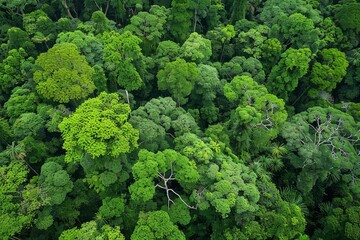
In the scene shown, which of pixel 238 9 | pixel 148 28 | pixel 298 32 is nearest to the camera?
pixel 148 28

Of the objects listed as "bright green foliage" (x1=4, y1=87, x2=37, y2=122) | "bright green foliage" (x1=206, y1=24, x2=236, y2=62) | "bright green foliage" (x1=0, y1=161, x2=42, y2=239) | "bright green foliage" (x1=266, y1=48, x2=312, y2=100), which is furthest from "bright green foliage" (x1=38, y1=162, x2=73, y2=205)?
"bright green foliage" (x1=206, y1=24, x2=236, y2=62)

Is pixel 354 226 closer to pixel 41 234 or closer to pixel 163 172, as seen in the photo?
pixel 163 172

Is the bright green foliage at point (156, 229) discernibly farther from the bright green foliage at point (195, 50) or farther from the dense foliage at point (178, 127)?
the bright green foliage at point (195, 50)

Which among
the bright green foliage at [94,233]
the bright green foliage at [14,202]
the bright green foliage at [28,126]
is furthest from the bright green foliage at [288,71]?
the bright green foliage at [14,202]

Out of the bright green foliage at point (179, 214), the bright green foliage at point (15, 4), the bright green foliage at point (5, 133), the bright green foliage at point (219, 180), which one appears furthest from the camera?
the bright green foliage at point (15, 4)

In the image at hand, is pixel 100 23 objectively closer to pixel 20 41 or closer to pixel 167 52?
pixel 167 52

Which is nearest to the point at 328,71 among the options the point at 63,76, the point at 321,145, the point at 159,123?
the point at 321,145
